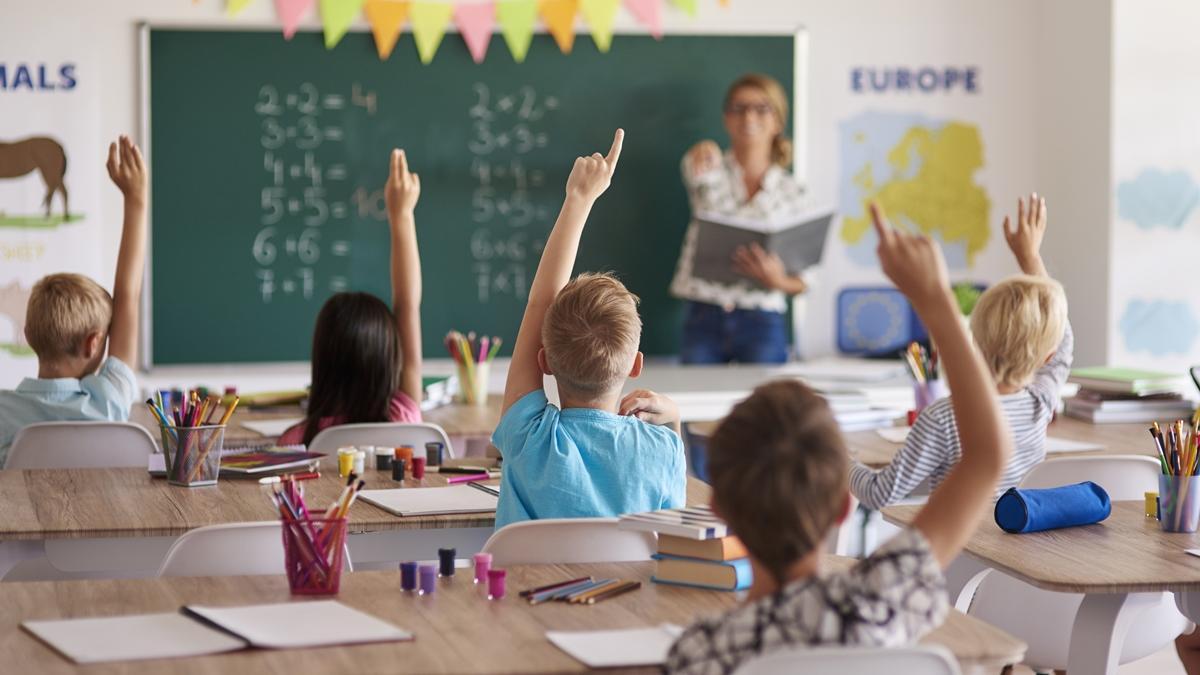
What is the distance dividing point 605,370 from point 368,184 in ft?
13.1

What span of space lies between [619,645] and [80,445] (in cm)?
204

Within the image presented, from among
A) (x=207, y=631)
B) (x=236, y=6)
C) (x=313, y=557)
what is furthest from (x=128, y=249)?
(x=236, y=6)

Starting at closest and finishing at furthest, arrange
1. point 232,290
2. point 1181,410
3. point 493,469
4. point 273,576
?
point 273,576
point 493,469
point 1181,410
point 232,290

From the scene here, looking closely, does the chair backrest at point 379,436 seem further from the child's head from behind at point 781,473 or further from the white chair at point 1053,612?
the child's head from behind at point 781,473

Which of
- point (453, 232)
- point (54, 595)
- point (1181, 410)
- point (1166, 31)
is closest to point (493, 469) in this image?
point (54, 595)

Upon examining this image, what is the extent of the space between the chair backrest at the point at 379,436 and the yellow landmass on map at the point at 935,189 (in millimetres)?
3488

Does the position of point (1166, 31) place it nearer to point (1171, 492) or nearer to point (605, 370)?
point (1171, 492)

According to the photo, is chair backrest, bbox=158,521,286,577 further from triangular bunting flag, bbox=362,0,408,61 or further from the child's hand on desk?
triangular bunting flag, bbox=362,0,408,61

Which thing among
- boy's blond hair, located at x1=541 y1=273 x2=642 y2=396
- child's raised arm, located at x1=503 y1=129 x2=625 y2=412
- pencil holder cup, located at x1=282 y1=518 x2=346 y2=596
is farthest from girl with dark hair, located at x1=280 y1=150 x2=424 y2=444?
pencil holder cup, located at x1=282 y1=518 x2=346 y2=596

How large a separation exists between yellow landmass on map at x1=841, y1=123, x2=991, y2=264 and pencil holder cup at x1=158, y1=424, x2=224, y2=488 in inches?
162

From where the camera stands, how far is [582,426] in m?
2.26

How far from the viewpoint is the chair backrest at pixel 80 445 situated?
3.24 m

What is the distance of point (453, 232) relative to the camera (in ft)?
20.1

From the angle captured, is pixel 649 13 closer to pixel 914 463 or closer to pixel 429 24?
pixel 429 24
